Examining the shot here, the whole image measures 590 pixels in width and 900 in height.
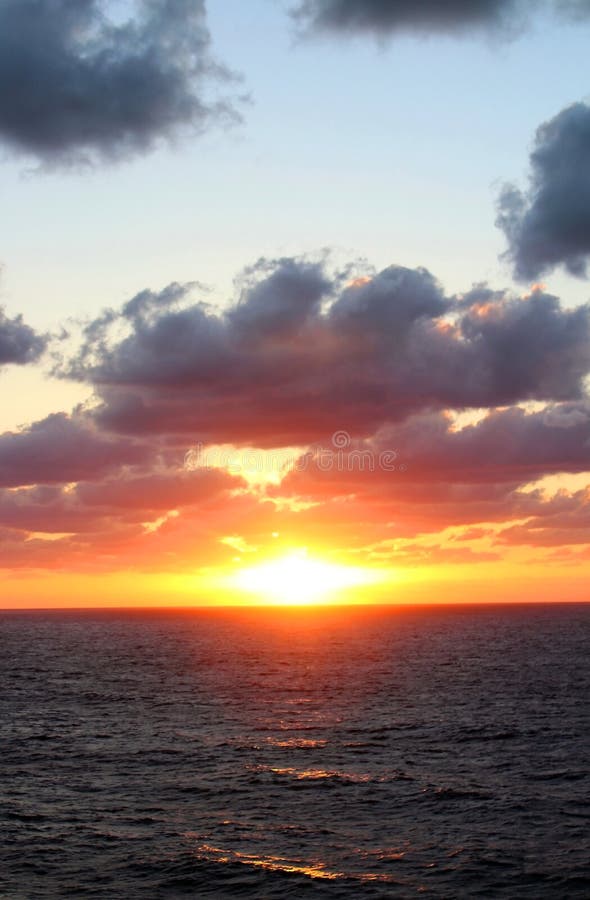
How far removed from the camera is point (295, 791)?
56.4m

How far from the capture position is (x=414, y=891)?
39.2 m

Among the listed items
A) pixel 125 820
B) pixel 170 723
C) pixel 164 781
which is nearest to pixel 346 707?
pixel 170 723

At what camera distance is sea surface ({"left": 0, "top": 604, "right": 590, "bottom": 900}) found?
41031mm

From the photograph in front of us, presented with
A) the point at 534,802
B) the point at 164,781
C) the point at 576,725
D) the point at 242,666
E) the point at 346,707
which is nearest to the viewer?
the point at 534,802

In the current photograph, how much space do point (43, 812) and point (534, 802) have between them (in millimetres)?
29118

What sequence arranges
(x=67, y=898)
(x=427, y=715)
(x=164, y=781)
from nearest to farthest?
1. (x=67, y=898)
2. (x=164, y=781)
3. (x=427, y=715)

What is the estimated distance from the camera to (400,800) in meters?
54.2

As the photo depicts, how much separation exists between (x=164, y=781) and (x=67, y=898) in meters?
21.2

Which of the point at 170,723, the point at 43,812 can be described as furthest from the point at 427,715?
the point at 43,812

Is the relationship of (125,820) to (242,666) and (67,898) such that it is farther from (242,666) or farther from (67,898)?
(242,666)

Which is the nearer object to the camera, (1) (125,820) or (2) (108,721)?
(1) (125,820)

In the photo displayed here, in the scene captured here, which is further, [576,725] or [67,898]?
[576,725]

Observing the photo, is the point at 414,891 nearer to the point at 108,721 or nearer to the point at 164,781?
the point at 164,781

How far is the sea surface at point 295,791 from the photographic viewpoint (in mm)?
41031
